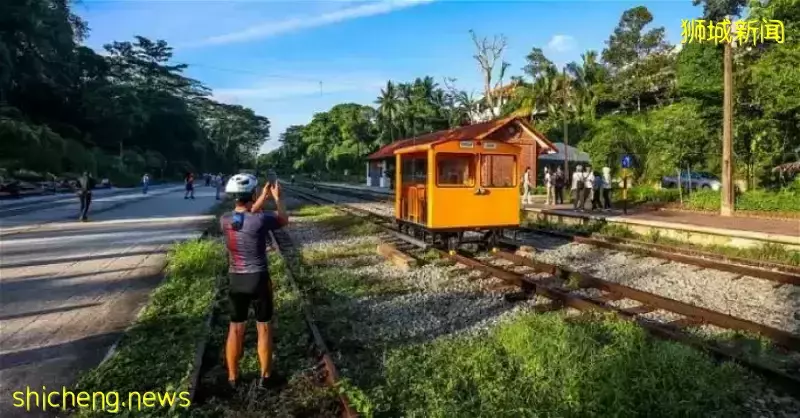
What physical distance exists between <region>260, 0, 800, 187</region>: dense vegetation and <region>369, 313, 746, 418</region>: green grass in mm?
17277

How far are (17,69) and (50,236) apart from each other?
41.5 meters

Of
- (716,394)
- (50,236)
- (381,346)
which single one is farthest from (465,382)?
(50,236)

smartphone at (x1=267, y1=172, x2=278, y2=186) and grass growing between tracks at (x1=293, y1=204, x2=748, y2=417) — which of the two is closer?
grass growing between tracks at (x1=293, y1=204, x2=748, y2=417)

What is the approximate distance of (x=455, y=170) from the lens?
11305 millimetres

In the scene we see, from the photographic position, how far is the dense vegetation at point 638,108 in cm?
2025

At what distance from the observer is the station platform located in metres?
12.2

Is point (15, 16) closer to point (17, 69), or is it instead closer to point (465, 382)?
point (17, 69)

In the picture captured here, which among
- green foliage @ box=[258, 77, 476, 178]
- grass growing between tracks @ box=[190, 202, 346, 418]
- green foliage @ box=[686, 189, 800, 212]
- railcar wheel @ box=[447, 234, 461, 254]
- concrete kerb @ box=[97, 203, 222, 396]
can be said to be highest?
green foliage @ box=[258, 77, 476, 178]

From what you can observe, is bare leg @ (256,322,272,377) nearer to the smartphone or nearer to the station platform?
the smartphone

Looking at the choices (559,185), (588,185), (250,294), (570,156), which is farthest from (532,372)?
(570,156)

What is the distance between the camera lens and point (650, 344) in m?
5.52

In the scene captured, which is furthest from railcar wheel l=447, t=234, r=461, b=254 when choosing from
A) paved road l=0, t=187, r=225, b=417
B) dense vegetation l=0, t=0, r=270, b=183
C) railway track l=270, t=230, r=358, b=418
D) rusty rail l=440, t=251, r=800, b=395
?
dense vegetation l=0, t=0, r=270, b=183

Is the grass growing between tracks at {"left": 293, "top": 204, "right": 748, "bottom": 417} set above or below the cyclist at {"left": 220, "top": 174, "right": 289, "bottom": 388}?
below

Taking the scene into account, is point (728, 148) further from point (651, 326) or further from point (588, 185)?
point (651, 326)
